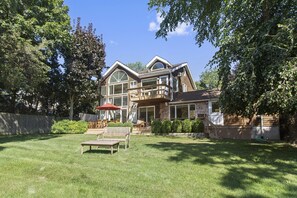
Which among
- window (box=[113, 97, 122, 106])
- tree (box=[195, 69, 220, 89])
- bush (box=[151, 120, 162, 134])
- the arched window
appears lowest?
bush (box=[151, 120, 162, 134])

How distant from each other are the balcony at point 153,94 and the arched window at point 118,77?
344 cm

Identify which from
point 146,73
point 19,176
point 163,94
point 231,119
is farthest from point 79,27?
point 19,176

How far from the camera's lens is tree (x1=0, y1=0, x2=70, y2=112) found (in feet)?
44.7

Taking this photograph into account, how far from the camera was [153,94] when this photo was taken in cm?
2305

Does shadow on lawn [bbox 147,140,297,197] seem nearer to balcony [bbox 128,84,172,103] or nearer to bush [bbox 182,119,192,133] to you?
bush [bbox 182,119,192,133]

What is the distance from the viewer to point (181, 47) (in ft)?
61.5

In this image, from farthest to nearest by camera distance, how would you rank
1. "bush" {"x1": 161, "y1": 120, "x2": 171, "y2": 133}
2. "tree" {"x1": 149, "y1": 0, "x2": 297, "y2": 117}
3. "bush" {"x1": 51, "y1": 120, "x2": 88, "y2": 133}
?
1. "bush" {"x1": 51, "y1": 120, "x2": 88, "y2": 133}
2. "bush" {"x1": 161, "y1": 120, "x2": 171, "y2": 133}
3. "tree" {"x1": 149, "y1": 0, "x2": 297, "y2": 117}

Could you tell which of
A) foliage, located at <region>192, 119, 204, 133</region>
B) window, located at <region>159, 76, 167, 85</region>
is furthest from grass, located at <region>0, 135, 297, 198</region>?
window, located at <region>159, 76, 167, 85</region>

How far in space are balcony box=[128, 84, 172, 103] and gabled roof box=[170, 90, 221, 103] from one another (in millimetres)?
1031

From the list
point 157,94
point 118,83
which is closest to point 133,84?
point 118,83

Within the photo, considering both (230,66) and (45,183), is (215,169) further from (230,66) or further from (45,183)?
(230,66)

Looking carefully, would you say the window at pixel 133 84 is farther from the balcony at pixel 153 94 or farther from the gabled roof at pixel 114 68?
the balcony at pixel 153 94

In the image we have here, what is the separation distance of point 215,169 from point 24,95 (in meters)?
25.1

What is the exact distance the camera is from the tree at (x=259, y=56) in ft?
27.0
